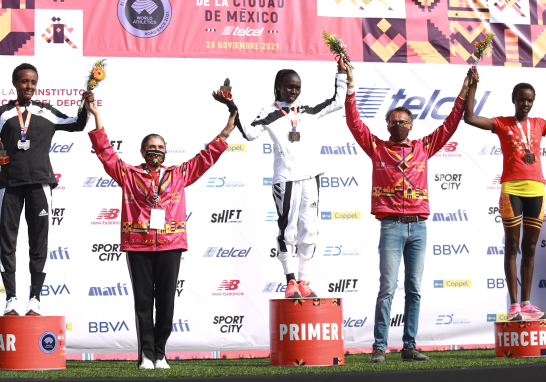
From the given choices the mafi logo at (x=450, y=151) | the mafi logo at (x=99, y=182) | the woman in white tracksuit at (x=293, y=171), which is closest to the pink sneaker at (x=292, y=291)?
the woman in white tracksuit at (x=293, y=171)

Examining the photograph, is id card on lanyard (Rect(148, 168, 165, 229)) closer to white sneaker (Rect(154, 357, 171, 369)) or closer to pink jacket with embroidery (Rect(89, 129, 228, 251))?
pink jacket with embroidery (Rect(89, 129, 228, 251))

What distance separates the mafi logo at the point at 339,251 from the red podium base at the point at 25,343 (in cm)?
279

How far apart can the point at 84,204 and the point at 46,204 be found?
1467 mm

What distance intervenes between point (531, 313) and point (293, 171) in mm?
1963

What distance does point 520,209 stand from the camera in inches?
165

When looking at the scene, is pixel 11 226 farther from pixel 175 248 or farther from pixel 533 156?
pixel 533 156

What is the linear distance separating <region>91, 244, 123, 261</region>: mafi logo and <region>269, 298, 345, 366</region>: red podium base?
240 cm

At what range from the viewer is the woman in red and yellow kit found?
4188 millimetres

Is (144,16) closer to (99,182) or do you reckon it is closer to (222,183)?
(99,182)

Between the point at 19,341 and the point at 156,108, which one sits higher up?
the point at 156,108

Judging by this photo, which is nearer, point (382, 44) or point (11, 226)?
point (11, 226)

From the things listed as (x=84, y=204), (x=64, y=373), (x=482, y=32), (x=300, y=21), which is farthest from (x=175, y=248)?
(x=482, y=32)

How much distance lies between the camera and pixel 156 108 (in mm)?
5477

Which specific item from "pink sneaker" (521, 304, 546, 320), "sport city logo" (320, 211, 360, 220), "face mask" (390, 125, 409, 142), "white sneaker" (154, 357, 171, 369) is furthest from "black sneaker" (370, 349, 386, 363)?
"sport city logo" (320, 211, 360, 220)
